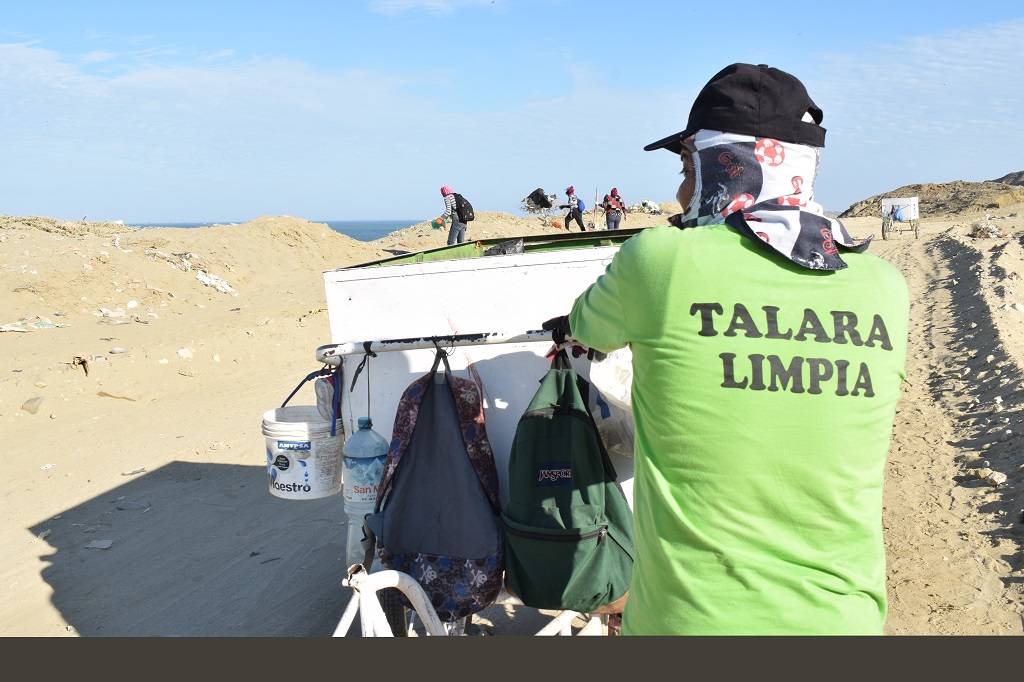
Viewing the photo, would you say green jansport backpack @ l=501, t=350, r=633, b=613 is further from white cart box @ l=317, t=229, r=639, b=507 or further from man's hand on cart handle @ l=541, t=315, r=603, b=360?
white cart box @ l=317, t=229, r=639, b=507

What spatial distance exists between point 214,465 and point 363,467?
4282 mm

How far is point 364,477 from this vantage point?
2.89m

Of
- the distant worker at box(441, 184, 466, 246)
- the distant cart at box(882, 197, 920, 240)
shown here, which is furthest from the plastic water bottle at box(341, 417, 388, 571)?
the distant cart at box(882, 197, 920, 240)

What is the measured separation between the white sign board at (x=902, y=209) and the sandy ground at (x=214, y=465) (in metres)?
14.3

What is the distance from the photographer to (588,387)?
281cm

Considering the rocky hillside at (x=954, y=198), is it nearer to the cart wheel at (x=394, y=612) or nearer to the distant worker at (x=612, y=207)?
the distant worker at (x=612, y=207)

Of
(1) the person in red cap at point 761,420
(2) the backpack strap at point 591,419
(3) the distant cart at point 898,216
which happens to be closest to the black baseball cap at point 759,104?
(1) the person in red cap at point 761,420

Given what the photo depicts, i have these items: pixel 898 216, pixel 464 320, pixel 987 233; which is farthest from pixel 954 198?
pixel 464 320

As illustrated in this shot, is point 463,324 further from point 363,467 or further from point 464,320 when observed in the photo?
point 363,467

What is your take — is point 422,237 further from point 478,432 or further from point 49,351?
point 478,432

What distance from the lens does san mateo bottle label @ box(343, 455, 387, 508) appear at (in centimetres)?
288

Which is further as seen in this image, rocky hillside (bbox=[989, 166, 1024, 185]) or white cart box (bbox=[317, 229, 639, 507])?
rocky hillside (bbox=[989, 166, 1024, 185])

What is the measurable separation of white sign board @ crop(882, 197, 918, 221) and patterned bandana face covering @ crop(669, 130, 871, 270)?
93.0 ft

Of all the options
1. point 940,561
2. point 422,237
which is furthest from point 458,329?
point 422,237
